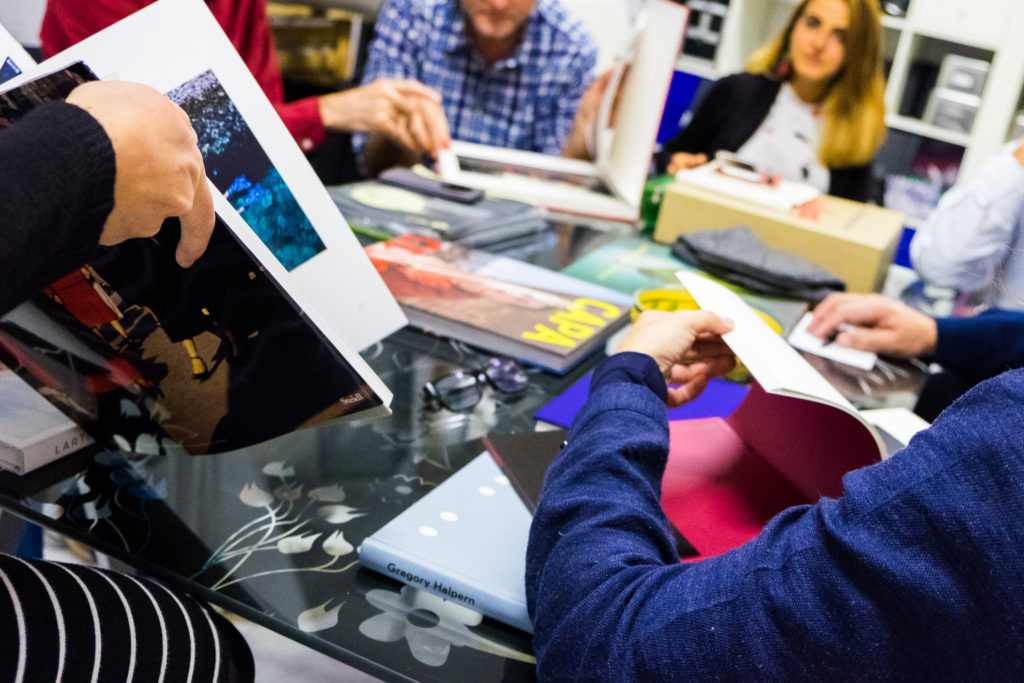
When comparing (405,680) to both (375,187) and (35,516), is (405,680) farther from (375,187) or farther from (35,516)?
(375,187)

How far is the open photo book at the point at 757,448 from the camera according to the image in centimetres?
62

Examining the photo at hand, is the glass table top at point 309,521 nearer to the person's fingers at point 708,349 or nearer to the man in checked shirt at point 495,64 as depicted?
the person's fingers at point 708,349

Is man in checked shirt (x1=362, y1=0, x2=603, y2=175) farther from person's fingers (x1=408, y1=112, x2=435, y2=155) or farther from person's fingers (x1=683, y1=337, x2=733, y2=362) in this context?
person's fingers (x1=683, y1=337, x2=733, y2=362)

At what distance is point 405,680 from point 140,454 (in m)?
0.34

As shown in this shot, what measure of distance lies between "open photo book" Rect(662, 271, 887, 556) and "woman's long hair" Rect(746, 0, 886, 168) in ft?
5.54

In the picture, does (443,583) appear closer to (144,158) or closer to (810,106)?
(144,158)

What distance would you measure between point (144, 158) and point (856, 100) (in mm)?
2189

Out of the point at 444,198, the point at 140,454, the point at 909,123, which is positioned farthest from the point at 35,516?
the point at 909,123

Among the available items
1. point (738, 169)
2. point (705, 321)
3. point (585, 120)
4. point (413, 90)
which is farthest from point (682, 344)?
point (585, 120)

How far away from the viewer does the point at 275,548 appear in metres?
0.61

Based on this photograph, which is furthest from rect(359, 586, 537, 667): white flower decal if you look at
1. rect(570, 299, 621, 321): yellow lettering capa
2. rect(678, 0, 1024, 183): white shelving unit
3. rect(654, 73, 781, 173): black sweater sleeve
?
rect(678, 0, 1024, 183): white shelving unit

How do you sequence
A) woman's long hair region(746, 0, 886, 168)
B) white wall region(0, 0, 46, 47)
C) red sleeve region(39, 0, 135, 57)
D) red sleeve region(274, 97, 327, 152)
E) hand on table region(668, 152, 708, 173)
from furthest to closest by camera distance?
woman's long hair region(746, 0, 886, 168) → hand on table region(668, 152, 708, 173) → red sleeve region(274, 97, 327, 152) → red sleeve region(39, 0, 135, 57) → white wall region(0, 0, 46, 47)

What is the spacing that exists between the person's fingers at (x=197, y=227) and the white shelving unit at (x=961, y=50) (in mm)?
3249

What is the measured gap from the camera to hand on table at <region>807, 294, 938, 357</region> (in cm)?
107
